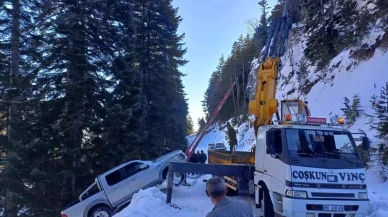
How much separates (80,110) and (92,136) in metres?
1.38

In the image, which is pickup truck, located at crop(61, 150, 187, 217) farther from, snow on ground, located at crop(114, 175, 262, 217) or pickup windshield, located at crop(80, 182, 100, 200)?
snow on ground, located at crop(114, 175, 262, 217)

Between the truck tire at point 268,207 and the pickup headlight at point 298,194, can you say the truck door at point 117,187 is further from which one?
the pickup headlight at point 298,194

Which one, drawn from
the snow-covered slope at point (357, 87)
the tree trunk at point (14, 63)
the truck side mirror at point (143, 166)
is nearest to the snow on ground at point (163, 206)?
the truck side mirror at point (143, 166)

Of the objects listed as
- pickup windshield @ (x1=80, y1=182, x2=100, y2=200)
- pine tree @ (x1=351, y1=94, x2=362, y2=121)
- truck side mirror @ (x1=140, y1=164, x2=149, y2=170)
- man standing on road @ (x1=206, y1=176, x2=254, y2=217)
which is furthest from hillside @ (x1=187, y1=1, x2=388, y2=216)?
pickup windshield @ (x1=80, y1=182, x2=100, y2=200)

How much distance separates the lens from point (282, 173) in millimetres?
7852

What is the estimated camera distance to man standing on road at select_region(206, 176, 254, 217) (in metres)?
3.00

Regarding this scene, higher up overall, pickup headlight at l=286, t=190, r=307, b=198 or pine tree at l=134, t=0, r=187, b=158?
pine tree at l=134, t=0, r=187, b=158

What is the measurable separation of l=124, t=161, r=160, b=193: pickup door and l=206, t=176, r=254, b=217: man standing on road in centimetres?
1095

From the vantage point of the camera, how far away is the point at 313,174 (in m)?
7.54

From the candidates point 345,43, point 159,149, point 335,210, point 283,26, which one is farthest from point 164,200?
point 345,43

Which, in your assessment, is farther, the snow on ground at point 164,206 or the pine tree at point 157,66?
the pine tree at point 157,66

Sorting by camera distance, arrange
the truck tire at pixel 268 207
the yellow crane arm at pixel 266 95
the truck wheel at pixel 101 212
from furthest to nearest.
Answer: the truck wheel at pixel 101 212, the yellow crane arm at pixel 266 95, the truck tire at pixel 268 207

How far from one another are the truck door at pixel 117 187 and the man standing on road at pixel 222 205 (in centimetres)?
1071

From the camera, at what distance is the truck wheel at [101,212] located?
12.9 m
